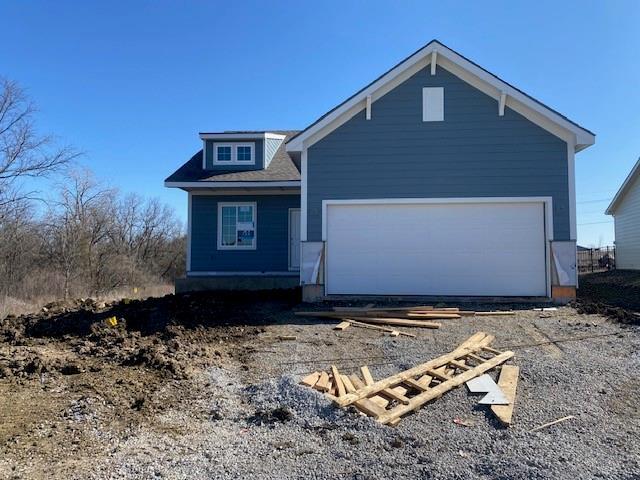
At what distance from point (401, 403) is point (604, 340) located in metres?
4.71

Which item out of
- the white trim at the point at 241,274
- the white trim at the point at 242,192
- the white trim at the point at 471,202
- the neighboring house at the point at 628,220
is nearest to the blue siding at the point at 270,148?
the white trim at the point at 242,192

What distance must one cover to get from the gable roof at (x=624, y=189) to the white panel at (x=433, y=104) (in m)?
13.9

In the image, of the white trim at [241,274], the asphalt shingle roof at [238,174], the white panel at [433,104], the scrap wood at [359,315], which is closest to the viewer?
the scrap wood at [359,315]

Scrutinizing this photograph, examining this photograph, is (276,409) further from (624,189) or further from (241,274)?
(624,189)

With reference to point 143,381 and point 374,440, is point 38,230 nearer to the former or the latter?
point 143,381

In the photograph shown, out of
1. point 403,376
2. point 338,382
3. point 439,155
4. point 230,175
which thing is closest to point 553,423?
point 403,376

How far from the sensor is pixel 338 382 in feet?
18.9

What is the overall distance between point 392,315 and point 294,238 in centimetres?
658

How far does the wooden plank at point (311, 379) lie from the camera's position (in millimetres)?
5732

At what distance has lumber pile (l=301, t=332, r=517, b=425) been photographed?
4.98m

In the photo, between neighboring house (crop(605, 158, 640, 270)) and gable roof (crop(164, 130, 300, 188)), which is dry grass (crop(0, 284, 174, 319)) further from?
neighboring house (crop(605, 158, 640, 270))

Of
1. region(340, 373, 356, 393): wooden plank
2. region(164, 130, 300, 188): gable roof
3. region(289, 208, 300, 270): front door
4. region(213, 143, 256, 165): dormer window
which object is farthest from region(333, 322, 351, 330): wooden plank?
region(213, 143, 256, 165): dormer window

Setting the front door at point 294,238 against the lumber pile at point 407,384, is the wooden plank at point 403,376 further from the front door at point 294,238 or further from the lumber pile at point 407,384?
the front door at point 294,238

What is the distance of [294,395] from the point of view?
5395 mm
